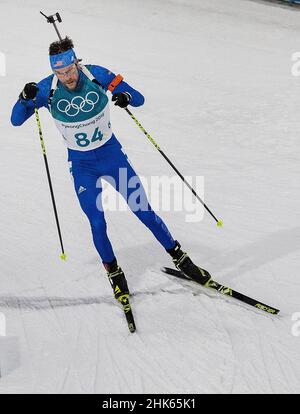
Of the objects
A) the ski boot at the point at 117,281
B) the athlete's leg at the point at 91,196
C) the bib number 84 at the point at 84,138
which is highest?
the bib number 84 at the point at 84,138

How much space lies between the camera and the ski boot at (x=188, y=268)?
14.0 ft

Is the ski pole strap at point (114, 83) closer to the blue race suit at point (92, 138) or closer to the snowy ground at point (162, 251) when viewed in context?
the blue race suit at point (92, 138)

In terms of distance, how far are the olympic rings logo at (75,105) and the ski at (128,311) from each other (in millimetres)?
1612

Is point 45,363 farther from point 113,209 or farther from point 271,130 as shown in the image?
point 271,130

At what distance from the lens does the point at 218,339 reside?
12.3 ft

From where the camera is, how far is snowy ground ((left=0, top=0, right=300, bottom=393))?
140 inches

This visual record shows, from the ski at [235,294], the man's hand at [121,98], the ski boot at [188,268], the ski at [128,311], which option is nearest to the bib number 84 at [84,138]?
the man's hand at [121,98]

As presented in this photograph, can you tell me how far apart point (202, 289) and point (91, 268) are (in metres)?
1.14

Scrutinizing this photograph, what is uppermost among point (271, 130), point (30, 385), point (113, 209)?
point (271, 130)

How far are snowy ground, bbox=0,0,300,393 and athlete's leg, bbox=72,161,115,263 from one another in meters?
0.65

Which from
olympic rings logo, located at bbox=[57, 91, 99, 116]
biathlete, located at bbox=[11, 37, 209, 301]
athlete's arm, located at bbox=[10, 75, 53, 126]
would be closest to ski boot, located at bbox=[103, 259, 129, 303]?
biathlete, located at bbox=[11, 37, 209, 301]

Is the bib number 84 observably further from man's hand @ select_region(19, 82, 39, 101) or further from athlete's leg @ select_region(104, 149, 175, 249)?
man's hand @ select_region(19, 82, 39, 101)

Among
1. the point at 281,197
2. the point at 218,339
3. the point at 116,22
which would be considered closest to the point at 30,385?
the point at 218,339

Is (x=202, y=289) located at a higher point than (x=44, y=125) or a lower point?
lower
